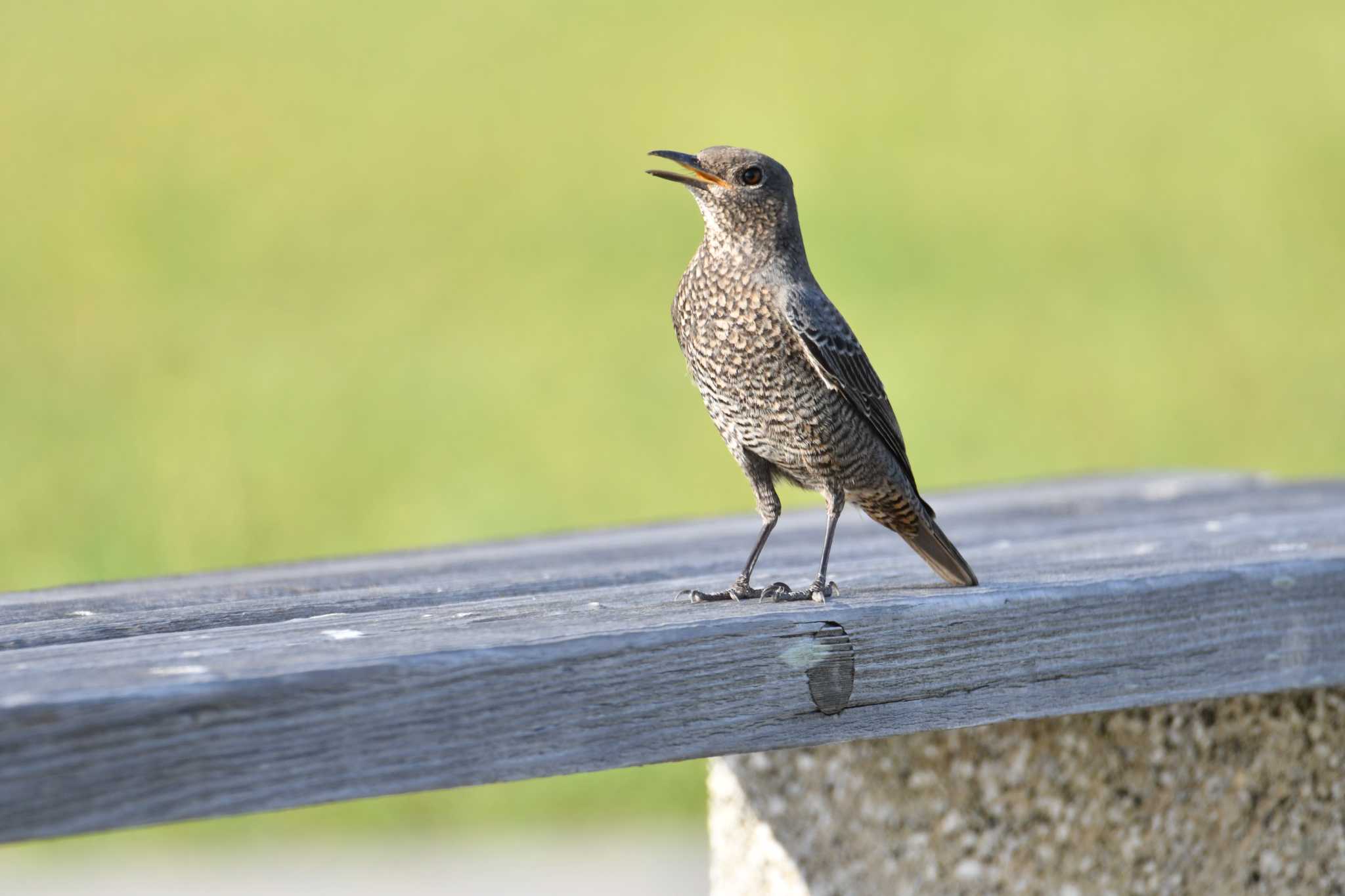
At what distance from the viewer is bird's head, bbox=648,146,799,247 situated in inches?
126

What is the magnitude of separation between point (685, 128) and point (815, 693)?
8339 mm

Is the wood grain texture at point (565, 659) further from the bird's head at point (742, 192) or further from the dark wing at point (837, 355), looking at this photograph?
the bird's head at point (742, 192)

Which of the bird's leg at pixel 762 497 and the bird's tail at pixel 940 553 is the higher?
the bird's leg at pixel 762 497

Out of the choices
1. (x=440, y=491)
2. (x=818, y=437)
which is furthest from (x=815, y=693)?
(x=440, y=491)

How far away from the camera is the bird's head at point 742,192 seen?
10.5ft

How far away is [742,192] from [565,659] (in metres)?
1.26

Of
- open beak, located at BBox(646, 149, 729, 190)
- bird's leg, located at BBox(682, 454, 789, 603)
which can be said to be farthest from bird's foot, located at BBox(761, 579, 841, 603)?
open beak, located at BBox(646, 149, 729, 190)

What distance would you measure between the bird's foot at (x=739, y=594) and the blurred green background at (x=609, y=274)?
147 inches

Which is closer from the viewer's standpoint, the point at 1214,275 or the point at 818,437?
the point at 818,437

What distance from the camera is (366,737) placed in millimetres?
2146

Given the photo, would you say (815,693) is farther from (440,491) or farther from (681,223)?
(681,223)

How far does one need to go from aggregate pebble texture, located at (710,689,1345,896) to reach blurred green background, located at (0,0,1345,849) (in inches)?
123

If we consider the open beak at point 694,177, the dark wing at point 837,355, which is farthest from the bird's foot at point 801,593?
the open beak at point 694,177

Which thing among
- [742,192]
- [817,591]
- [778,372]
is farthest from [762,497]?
[742,192]
